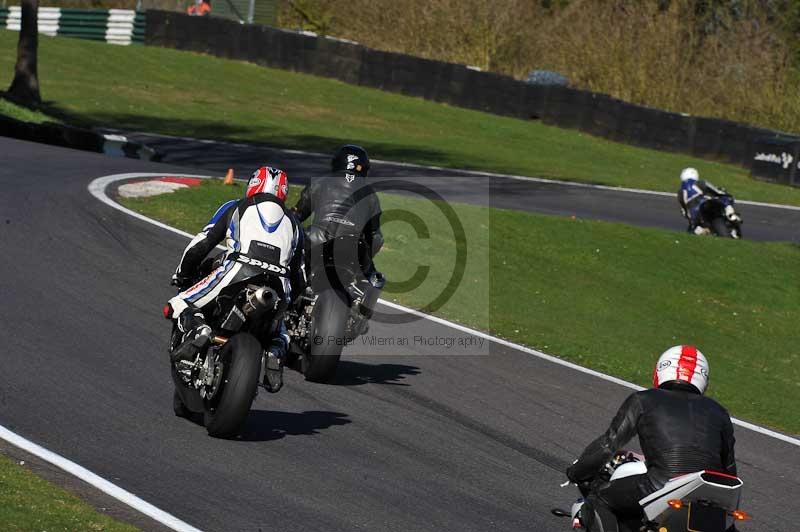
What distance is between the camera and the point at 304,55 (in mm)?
38500

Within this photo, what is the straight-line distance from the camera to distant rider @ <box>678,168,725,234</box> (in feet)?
68.7

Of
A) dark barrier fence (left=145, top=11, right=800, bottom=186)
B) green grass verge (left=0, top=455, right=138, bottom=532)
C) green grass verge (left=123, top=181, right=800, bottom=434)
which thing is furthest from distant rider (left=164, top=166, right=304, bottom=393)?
dark barrier fence (left=145, top=11, right=800, bottom=186)

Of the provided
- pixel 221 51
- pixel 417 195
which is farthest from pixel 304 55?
pixel 417 195

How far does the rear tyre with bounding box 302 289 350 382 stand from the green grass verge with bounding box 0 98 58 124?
48.2 ft

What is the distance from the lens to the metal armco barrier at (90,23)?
132 feet

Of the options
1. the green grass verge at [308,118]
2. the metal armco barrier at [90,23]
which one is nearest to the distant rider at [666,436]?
the green grass verge at [308,118]

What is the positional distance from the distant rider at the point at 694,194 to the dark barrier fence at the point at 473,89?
10891 millimetres

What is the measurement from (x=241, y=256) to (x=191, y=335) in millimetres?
601

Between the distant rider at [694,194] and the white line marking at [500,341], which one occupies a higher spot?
the distant rider at [694,194]

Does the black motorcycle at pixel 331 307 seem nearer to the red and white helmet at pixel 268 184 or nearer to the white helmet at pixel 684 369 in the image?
the red and white helmet at pixel 268 184

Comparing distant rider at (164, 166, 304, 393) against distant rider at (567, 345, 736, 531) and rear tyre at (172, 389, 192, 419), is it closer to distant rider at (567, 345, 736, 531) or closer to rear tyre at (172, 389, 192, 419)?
rear tyre at (172, 389, 192, 419)

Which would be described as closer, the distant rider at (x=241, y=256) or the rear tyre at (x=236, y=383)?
the rear tyre at (x=236, y=383)

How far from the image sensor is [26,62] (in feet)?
86.4

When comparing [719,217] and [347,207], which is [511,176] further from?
[347,207]
